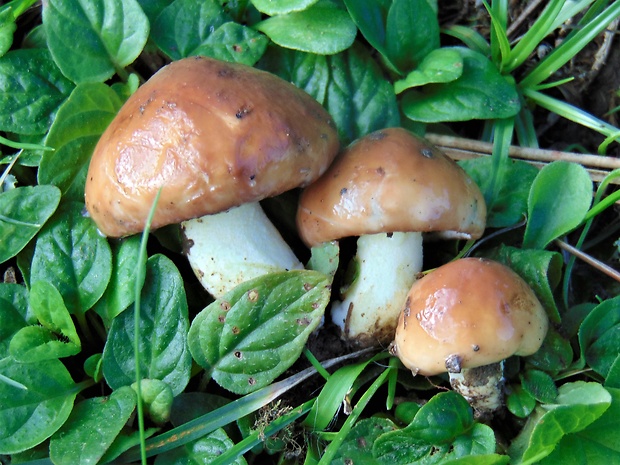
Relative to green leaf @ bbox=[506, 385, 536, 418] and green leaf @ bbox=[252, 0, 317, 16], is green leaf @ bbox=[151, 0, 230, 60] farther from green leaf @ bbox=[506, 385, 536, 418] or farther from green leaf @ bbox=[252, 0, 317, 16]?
green leaf @ bbox=[506, 385, 536, 418]

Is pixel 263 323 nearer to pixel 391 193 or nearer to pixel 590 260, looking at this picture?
pixel 391 193

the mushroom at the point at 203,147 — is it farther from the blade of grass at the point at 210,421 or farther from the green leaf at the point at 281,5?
the blade of grass at the point at 210,421

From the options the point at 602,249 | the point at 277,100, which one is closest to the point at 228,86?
the point at 277,100

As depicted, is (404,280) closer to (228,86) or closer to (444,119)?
(444,119)

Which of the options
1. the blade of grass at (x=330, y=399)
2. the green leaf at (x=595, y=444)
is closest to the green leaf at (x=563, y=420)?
the green leaf at (x=595, y=444)

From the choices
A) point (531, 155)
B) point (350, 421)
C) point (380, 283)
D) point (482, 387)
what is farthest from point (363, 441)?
point (531, 155)

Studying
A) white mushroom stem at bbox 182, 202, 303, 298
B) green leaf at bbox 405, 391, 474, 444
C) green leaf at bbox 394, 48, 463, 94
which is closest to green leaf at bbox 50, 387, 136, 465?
white mushroom stem at bbox 182, 202, 303, 298
